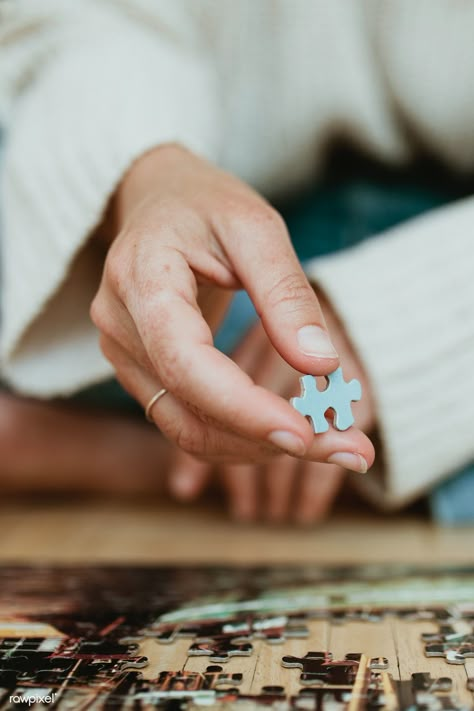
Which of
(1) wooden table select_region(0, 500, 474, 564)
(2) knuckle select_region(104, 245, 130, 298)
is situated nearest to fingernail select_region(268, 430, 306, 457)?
(2) knuckle select_region(104, 245, 130, 298)

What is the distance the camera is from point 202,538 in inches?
43.8

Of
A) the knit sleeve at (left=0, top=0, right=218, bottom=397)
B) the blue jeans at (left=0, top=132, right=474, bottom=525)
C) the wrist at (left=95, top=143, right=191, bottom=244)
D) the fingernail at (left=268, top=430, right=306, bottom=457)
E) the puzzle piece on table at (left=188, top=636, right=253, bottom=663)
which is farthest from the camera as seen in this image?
the blue jeans at (left=0, top=132, right=474, bottom=525)

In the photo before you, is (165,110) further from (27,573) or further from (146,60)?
(27,573)

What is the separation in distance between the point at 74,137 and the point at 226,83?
1.65 feet

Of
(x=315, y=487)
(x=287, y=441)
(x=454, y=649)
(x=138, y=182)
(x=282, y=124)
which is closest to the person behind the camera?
(x=287, y=441)

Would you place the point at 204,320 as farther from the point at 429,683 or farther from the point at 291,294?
the point at 429,683

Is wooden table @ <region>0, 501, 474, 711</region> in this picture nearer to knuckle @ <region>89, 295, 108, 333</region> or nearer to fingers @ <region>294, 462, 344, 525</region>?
fingers @ <region>294, 462, 344, 525</region>

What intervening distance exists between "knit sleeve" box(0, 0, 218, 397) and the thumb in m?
0.33

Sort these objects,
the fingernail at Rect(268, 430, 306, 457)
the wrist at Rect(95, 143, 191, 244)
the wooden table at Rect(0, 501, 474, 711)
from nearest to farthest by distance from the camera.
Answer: the fingernail at Rect(268, 430, 306, 457)
the wrist at Rect(95, 143, 191, 244)
the wooden table at Rect(0, 501, 474, 711)

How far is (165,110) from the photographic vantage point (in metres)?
0.93

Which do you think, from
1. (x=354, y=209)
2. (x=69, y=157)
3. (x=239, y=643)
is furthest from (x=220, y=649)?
(x=354, y=209)

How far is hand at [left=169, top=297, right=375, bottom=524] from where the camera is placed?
92 centimetres

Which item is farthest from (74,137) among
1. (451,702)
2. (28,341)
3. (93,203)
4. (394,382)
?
(451,702)

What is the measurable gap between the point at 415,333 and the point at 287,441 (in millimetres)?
506
